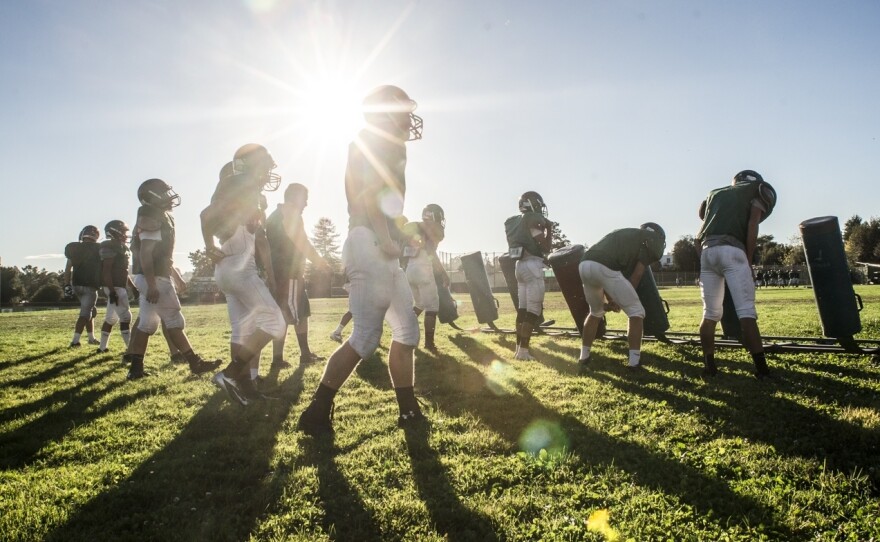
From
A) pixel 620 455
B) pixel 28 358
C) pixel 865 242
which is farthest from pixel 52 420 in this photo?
pixel 865 242

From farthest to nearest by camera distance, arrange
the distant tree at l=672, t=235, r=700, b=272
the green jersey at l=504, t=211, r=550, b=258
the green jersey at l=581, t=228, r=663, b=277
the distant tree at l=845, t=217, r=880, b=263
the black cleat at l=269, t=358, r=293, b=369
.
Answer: the distant tree at l=672, t=235, r=700, b=272
the distant tree at l=845, t=217, r=880, b=263
the green jersey at l=504, t=211, r=550, b=258
the black cleat at l=269, t=358, r=293, b=369
the green jersey at l=581, t=228, r=663, b=277

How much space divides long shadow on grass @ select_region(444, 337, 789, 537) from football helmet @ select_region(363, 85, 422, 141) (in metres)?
2.45

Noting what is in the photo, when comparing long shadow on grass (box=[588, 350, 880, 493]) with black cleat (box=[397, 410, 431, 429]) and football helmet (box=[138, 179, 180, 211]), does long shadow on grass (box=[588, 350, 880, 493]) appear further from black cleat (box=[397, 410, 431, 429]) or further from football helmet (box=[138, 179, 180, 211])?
football helmet (box=[138, 179, 180, 211])

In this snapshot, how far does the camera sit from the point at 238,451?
330 centimetres

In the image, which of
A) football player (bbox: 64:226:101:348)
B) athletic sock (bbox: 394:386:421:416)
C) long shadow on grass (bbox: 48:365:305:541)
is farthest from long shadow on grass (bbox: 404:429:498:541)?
football player (bbox: 64:226:101:348)

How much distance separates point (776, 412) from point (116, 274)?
9.92m

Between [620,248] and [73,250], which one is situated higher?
[73,250]

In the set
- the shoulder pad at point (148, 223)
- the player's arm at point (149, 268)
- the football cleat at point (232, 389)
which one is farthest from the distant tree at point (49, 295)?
the football cleat at point (232, 389)

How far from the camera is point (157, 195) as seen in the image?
5.73m

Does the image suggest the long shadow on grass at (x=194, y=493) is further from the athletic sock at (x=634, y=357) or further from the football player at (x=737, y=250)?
the football player at (x=737, y=250)

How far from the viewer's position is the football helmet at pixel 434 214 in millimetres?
7887

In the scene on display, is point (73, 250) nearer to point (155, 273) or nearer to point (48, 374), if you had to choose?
point (48, 374)

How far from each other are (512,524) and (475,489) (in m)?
0.43

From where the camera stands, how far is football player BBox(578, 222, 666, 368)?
5734 millimetres
